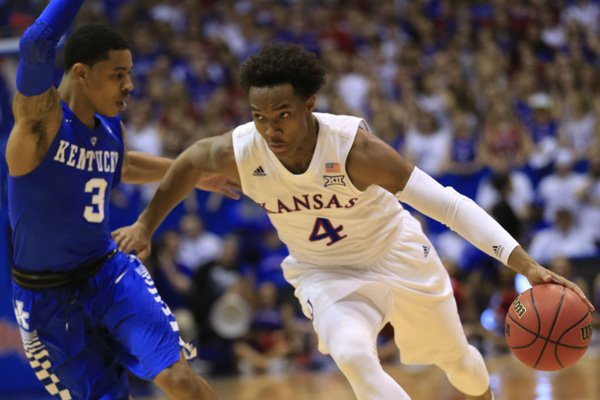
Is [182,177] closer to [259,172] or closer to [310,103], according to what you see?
[259,172]

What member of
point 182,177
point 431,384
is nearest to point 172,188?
point 182,177

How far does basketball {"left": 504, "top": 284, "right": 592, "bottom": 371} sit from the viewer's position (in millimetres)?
4809

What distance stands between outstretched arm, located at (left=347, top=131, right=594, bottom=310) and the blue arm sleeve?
1631 mm

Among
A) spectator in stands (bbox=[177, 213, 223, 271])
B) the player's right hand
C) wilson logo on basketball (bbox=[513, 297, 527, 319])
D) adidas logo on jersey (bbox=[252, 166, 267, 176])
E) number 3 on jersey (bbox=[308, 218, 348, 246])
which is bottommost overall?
spectator in stands (bbox=[177, 213, 223, 271])

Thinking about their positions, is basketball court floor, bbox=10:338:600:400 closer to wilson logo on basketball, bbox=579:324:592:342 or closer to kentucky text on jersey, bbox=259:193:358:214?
wilson logo on basketball, bbox=579:324:592:342

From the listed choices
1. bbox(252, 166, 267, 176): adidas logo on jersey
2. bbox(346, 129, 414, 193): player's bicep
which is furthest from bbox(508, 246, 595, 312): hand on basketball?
bbox(252, 166, 267, 176): adidas logo on jersey

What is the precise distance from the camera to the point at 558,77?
13.4 m

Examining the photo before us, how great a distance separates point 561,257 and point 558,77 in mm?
3519

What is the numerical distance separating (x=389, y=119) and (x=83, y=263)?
8.38 m

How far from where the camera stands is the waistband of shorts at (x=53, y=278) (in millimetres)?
5031

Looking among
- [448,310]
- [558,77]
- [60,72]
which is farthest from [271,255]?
[448,310]

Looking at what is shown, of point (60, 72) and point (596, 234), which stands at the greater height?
point (60, 72)

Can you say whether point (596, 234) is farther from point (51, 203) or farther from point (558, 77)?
point (51, 203)

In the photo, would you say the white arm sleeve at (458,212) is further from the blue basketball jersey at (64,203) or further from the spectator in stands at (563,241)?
the spectator in stands at (563,241)
